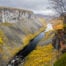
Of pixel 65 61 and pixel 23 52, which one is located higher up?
pixel 65 61

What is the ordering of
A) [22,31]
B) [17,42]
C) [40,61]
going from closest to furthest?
1. [40,61]
2. [17,42]
3. [22,31]

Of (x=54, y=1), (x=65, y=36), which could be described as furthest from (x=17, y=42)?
(x=65, y=36)

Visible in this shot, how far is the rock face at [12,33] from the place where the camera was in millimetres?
43281

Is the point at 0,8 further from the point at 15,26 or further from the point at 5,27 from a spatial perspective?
the point at 5,27

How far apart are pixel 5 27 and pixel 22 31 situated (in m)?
7.32

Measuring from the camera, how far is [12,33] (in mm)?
60906

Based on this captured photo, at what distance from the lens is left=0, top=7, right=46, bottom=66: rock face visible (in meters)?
43.3

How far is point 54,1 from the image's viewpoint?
27.2 metres

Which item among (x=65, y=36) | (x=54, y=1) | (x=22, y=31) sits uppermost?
(x=54, y=1)

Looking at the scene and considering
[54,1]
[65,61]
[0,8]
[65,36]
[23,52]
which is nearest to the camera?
[65,61]

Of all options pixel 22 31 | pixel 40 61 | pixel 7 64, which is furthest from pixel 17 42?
pixel 40 61

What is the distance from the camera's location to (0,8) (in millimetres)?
75125

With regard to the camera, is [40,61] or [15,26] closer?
[40,61]

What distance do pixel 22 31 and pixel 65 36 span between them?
156 ft
